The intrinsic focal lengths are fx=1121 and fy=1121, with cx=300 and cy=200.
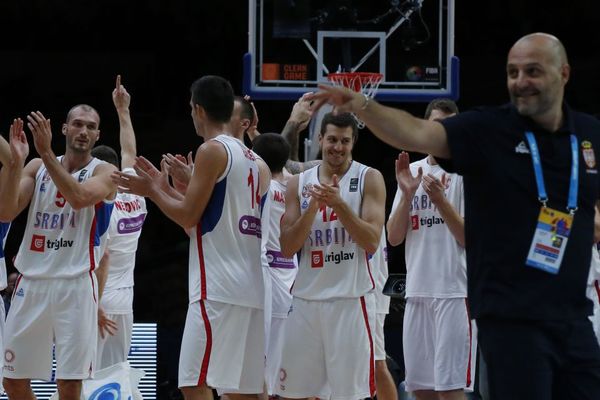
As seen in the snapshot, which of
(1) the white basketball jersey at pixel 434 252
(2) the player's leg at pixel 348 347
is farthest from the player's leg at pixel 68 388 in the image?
(1) the white basketball jersey at pixel 434 252

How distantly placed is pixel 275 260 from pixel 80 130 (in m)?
1.73

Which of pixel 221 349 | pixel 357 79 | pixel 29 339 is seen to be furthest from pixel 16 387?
pixel 357 79

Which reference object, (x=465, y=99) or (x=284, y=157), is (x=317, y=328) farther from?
(x=465, y=99)

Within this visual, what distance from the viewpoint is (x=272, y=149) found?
8.11 m

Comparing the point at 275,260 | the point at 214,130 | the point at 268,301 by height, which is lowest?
the point at 268,301

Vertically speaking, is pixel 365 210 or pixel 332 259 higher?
pixel 365 210

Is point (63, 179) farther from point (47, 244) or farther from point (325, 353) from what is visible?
point (325, 353)

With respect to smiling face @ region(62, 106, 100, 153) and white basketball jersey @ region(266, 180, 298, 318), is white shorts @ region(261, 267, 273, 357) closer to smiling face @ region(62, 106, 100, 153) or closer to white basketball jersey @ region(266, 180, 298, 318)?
white basketball jersey @ region(266, 180, 298, 318)

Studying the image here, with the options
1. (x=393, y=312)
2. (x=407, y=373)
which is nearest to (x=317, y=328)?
(x=407, y=373)

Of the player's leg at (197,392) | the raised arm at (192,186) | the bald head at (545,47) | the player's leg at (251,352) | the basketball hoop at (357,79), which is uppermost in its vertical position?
the basketball hoop at (357,79)

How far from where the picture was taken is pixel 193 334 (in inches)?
256

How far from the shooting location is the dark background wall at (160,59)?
15.6m

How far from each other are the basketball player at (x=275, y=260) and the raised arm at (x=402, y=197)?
0.87 metres

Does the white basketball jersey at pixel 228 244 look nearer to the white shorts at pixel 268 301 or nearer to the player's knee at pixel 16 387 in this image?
the white shorts at pixel 268 301
